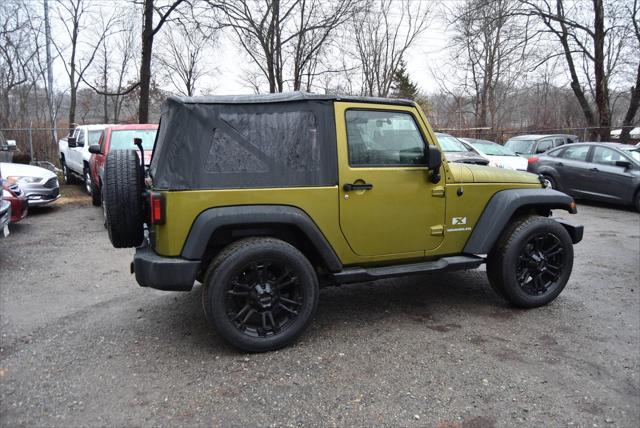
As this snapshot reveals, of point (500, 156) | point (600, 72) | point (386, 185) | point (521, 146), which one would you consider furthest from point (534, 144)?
point (386, 185)

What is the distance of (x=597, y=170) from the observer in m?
11.0

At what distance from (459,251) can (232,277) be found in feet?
7.07

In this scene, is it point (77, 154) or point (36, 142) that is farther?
point (36, 142)

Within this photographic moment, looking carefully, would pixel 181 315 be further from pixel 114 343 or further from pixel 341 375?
pixel 341 375

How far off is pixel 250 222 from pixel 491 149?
478 inches

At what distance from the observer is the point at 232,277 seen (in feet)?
11.4

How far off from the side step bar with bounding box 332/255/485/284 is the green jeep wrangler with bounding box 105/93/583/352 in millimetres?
14

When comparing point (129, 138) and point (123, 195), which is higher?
point (129, 138)

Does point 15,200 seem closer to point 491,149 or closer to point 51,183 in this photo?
point 51,183

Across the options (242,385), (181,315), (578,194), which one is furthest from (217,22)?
(242,385)

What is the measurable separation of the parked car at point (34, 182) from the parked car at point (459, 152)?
8567 mm

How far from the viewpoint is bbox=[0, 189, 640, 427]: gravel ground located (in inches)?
115

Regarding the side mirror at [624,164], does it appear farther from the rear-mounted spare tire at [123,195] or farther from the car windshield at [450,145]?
the rear-mounted spare tire at [123,195]

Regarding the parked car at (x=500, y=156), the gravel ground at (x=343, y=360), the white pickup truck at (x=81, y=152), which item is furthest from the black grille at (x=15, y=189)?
the parked car at (x=500, y=156)
